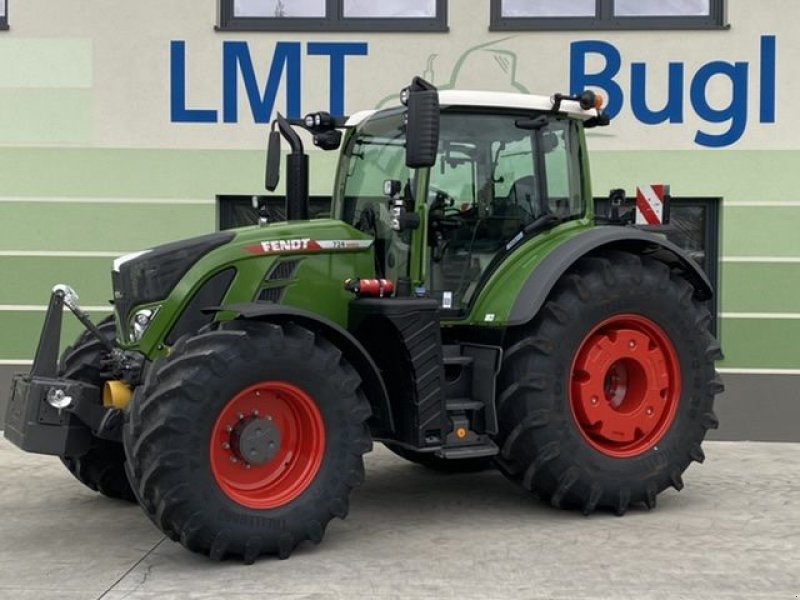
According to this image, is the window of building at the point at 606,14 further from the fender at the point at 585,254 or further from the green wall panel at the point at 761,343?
the fender at the point at 585,254

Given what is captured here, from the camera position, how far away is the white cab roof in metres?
5.76

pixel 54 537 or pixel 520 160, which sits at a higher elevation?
pixel 520 160

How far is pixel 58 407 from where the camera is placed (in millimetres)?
4984

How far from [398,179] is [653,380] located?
192 cm

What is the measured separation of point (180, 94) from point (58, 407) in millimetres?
4511

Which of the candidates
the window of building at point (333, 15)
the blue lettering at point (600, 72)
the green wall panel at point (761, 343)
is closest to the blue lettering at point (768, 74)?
the blue lettering at point (600, 72)

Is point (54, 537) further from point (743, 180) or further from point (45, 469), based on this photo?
point (743, 180)

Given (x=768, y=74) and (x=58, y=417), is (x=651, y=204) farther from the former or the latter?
(x=58, y=417)

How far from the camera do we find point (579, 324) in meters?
5.68

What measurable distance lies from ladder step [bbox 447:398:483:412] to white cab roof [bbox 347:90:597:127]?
1676mm

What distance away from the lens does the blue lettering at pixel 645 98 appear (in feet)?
28.5

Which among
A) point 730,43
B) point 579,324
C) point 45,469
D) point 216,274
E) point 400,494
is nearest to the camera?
point 216,274

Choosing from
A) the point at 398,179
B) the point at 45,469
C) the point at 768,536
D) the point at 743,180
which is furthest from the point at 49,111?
the point at 768,536

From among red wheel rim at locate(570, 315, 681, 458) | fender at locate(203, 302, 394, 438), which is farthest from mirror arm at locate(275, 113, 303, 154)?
red wheel rim at locate(570, 315, 681, 458)
